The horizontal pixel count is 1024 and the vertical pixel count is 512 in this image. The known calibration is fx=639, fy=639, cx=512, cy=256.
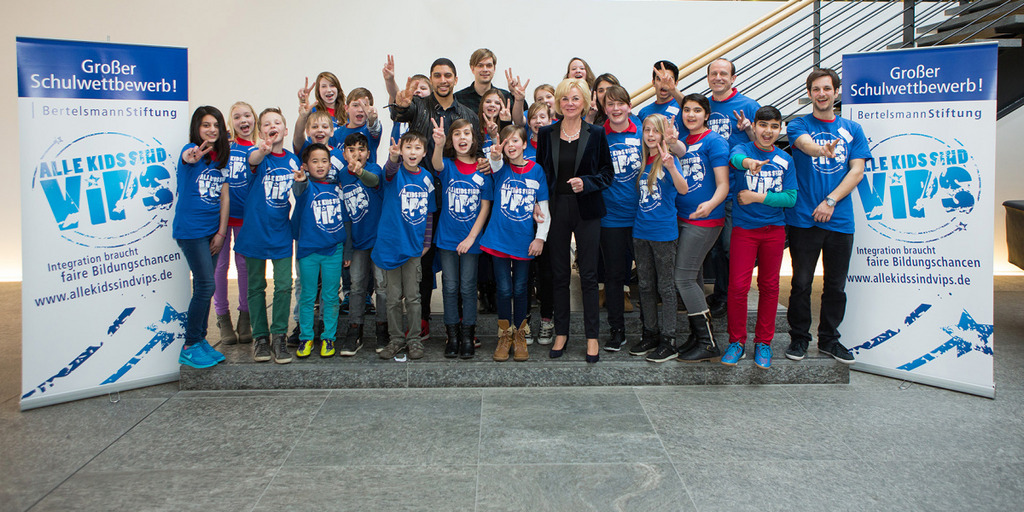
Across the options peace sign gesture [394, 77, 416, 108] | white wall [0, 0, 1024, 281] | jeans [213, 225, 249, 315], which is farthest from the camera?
white wall [0, 0, 1024, 281]

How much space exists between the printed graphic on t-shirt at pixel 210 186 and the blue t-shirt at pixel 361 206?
0.61 m

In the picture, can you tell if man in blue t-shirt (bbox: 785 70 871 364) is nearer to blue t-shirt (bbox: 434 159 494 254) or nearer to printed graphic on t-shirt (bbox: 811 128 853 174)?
printed graphic on t-shirt (bbox: 811 128 853 174)

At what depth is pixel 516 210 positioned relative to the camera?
327 cm

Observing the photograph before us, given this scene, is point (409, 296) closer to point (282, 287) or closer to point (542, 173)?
point (282, 287)

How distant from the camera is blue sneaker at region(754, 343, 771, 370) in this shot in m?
3.26

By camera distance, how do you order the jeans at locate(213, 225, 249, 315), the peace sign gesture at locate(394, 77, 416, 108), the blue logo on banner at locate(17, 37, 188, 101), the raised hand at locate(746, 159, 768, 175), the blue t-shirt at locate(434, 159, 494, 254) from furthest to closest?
1. the jeans at locate(213, 225, 249, 315)
2. the peace sign gesture at locate(394, 77, 416, 108)
3. the blue t-shirt at locate(434, 159, 494, 254)
4. the raised hand at locate(746, 159, 768, 175)
5. the blue logo on banner at locate(17, 37, 188, 101)

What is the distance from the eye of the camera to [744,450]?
2504mm

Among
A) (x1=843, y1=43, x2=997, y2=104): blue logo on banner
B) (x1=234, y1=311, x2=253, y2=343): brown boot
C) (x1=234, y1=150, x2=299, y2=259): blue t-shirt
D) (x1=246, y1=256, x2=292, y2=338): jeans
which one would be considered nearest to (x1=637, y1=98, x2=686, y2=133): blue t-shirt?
(x1=843, y1=43, x2=997, y2=104): blue logo on banner

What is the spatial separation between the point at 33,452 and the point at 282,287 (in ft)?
4.06

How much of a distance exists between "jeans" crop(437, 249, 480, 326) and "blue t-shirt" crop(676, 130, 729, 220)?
3.80 ft

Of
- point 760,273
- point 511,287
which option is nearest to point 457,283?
point 511,287

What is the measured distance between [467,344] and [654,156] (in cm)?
138

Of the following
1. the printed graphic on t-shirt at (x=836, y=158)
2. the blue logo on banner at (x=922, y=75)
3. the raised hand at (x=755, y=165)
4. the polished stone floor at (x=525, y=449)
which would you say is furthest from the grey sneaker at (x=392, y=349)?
the blue logo on banner at (x=922, y=75)

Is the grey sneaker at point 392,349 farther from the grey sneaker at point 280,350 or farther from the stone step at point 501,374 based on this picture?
the grey sneaker at point 280,350
